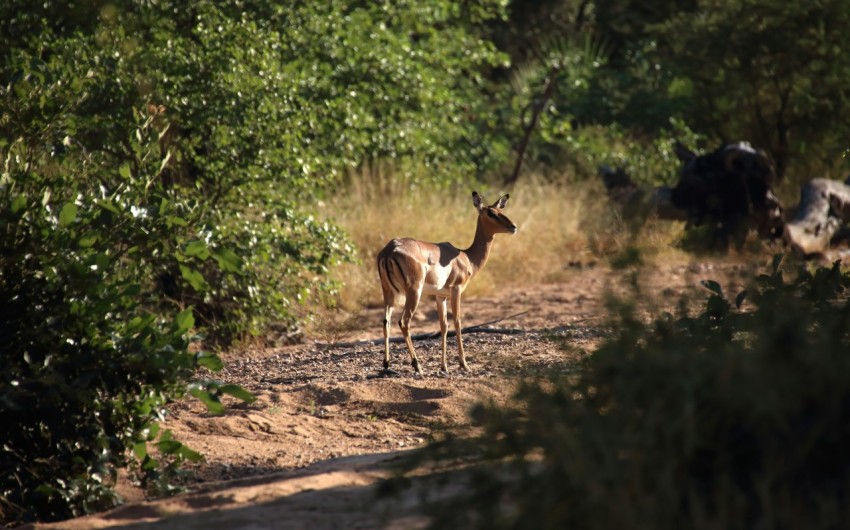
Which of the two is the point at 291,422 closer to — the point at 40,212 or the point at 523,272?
the point at 40,212

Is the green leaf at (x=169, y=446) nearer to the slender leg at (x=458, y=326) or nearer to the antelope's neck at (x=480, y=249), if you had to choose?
the slender leg at (x=458, y=326)

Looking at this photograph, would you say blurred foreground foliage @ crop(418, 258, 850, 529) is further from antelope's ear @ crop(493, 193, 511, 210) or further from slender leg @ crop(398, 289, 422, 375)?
antelope's ear @ crop(493, 193, 511, 210)

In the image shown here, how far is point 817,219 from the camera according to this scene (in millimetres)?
15086

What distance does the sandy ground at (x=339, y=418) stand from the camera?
16.9 feet

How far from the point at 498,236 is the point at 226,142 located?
4.72 meters

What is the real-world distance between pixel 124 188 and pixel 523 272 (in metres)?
8.11

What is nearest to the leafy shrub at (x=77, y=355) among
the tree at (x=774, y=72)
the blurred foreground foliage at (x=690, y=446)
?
the blurred foreground foliage at (x=690, y=446)

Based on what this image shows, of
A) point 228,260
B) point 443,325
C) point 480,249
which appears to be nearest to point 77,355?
point 228,260

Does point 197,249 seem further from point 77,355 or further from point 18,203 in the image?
point 18,203

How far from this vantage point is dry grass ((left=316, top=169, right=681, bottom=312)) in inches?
538

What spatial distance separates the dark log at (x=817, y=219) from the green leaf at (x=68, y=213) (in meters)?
10.8

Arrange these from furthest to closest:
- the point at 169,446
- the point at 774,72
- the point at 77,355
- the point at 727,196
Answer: the point at 774,72
the point at 727,196
the point at 77,355
the point at 169,446

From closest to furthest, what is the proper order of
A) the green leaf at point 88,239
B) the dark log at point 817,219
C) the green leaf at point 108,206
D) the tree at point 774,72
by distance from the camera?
1. the green leaf at point 88,239
2. the green leaf at point 108,206
3. the dark log at point 817,219
4. the tree at point 774,72

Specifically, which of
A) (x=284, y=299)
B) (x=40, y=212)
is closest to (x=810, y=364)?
(x=40, y=212)
